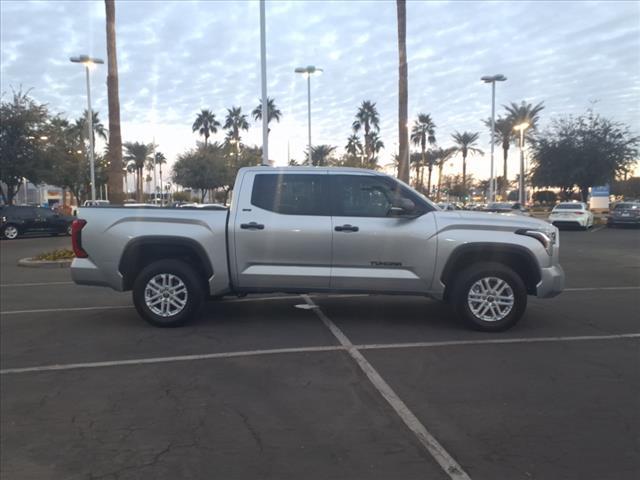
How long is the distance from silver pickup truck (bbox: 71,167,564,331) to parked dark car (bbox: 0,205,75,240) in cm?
1862

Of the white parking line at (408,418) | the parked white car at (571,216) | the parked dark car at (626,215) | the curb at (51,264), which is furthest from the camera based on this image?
the parked dark car at (626,215)

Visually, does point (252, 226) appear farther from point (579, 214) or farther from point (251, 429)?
point (579, 214)

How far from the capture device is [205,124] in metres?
71.9

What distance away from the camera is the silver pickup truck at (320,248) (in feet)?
22.0

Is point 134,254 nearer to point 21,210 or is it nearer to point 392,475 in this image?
point 392,475

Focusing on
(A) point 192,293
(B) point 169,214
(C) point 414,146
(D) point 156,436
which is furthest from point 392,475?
(C) point 414,146

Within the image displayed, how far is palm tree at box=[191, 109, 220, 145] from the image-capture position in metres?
71.6

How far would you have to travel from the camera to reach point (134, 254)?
→ 23.0 feet

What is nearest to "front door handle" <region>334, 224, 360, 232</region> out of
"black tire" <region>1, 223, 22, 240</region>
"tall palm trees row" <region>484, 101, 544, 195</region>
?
"black tire" <region>1, 223, 22, 240</region>

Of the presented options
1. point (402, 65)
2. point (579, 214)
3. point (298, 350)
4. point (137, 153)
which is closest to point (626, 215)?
point (579, 214)

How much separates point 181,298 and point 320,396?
2.95 metres

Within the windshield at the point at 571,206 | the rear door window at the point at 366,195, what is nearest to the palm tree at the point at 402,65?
the rear door window at the point at 366,195

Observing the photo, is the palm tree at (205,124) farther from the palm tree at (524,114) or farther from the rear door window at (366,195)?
the rear door window at (366,195)

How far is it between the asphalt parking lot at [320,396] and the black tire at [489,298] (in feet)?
0.56
